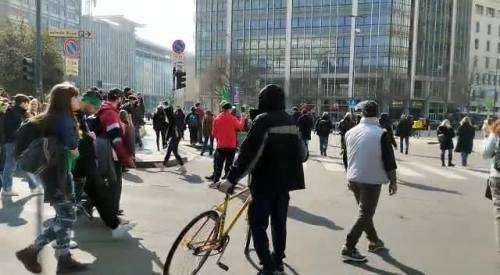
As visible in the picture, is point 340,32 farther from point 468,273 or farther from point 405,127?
point 468,273

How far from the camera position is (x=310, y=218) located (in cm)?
818

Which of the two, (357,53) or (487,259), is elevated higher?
(357,53)

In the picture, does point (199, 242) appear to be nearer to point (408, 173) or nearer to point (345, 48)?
point (408, 173)

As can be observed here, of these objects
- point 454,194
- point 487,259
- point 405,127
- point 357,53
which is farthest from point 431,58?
point 487,259

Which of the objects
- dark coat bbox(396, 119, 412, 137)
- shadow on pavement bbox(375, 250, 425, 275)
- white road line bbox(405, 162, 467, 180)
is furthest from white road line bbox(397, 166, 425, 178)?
shadow on pavement bbox(375, 250, 425, 275)

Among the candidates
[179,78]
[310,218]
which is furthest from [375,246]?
[179,78]

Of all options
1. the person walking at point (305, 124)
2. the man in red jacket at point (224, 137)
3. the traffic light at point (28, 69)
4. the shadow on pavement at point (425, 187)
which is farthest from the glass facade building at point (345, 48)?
the man in red jacket at point (224, 137)

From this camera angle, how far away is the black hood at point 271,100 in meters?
4.84

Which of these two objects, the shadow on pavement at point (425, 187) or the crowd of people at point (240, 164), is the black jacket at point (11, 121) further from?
the shadow on pavement at point (425, 187)

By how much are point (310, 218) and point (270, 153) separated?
12.0 feet

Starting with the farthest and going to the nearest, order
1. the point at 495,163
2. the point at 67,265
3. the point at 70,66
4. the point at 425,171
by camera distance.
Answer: the point at 70,66
the point at 425,171
the point at 495,163
the point at 67,265

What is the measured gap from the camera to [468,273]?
223 inches

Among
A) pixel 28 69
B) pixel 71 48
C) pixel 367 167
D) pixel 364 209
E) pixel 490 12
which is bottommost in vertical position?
pixel 364 209

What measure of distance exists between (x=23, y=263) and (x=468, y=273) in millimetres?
4428
